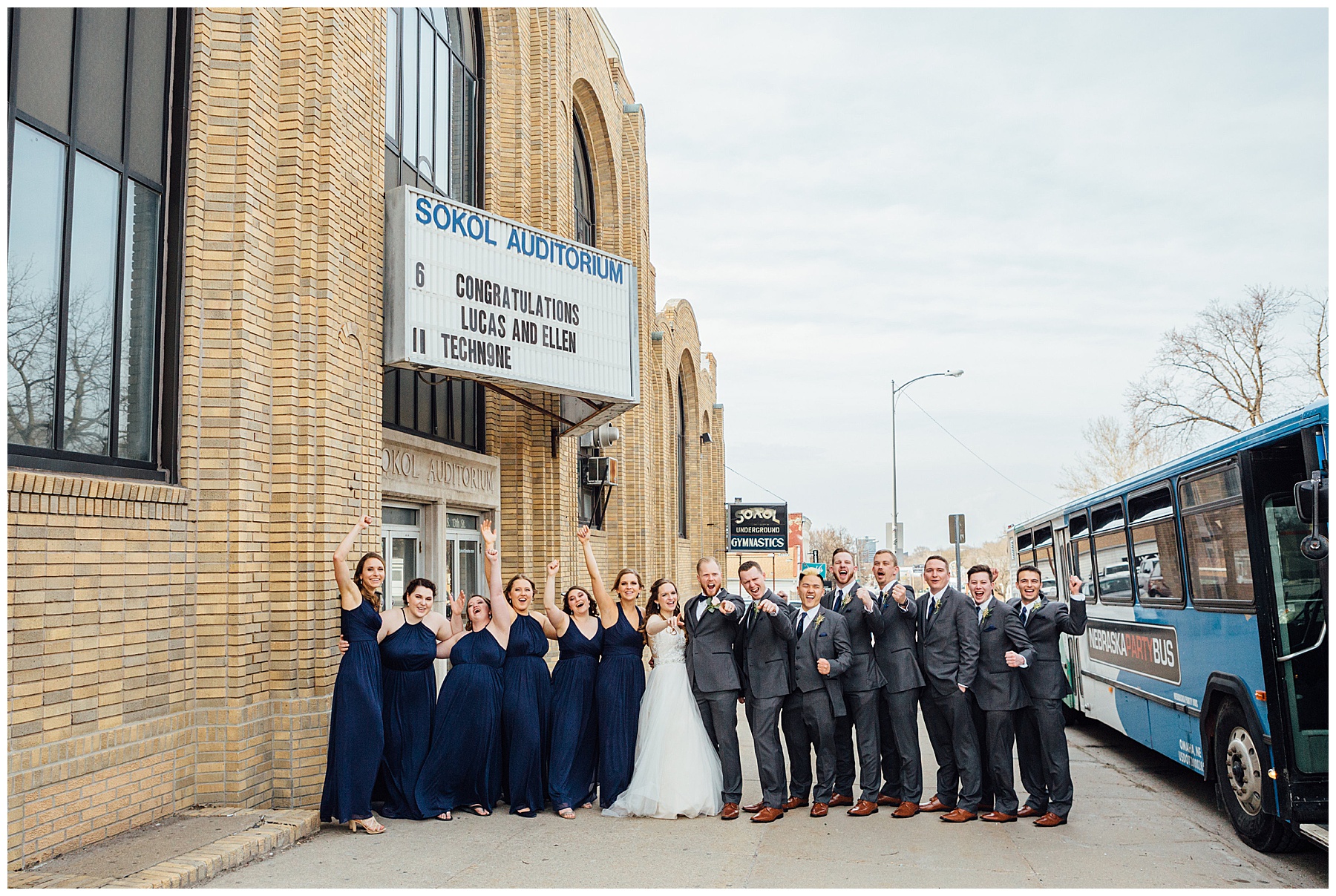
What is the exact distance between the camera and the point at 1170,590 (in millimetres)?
8484

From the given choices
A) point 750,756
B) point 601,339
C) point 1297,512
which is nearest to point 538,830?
point 750,756

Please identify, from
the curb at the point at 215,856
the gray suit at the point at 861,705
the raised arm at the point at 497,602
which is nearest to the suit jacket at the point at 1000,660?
the gray suit at the point at 861,705

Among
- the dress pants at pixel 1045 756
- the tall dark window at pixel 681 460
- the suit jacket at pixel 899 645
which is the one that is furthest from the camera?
the tall dark window at pixel 681 460

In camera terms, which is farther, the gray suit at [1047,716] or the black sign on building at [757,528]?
the black sign on building at [757,528]

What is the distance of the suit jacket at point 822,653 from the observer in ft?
26.2

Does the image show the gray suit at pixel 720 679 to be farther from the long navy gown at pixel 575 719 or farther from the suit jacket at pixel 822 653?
the long navy gown at pixel 575 719

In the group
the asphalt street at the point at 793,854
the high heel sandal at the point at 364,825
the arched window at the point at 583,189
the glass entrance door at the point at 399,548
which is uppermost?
the arched window at the point at 583,189

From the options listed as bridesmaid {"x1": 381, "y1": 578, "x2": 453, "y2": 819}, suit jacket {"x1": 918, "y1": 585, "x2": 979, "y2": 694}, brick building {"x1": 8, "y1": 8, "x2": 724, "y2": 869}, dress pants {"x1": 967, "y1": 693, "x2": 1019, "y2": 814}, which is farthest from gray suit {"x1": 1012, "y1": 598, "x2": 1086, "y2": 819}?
brick building {"x1": 8, "y1": 8, "x2": 724, "y2": 869}

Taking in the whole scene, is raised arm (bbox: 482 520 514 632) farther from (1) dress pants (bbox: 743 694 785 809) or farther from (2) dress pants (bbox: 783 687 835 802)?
(2) dress pants (bbox: 783 687 835 802)

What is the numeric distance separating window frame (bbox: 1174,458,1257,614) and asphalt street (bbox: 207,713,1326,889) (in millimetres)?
1625

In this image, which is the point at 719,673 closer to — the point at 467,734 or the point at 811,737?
the point at 811,737

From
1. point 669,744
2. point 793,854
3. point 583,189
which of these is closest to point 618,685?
point 669,744

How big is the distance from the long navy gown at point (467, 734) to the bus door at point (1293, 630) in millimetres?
5329

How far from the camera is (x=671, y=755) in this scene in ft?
26.3
